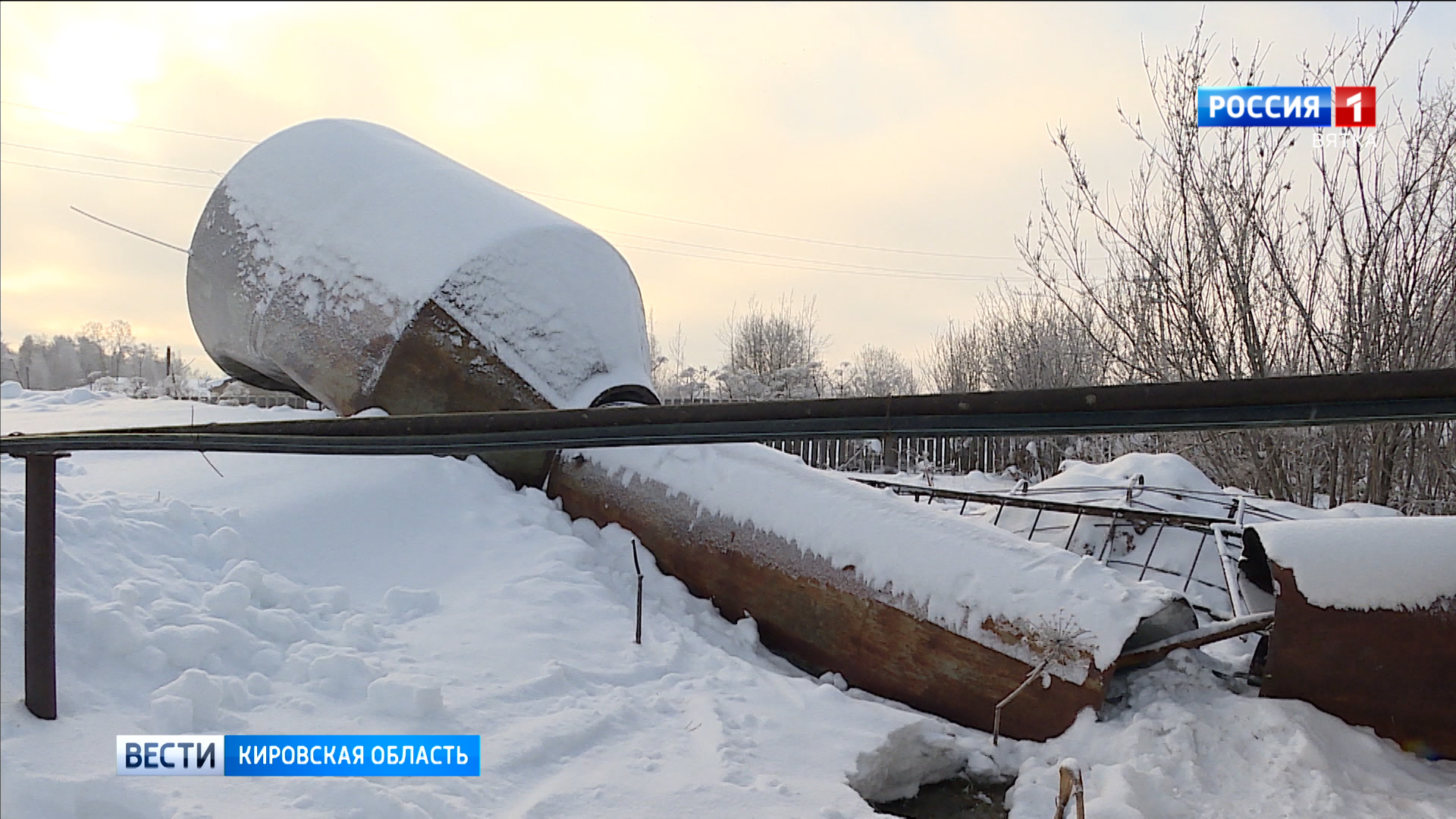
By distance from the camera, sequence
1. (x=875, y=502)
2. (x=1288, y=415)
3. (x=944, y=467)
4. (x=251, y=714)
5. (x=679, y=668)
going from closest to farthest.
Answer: (x=1288, y=415) < (x=251, y=714) < (x=679, y=668) < (x=875, y=502) < (x=944, y=467)

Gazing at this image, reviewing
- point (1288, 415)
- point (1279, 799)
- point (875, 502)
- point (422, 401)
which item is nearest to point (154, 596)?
point (422, 401)

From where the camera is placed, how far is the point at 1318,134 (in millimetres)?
6285

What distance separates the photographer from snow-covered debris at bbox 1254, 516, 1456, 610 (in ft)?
9.32

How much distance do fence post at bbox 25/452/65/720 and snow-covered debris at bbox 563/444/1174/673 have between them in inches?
107

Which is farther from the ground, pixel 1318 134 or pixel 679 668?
pixel 1318 134

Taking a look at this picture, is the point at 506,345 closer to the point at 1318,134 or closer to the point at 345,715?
the point at 345,715

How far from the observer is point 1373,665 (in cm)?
287

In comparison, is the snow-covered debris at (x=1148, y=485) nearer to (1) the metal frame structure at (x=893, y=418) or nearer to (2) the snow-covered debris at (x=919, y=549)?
(2) the snow-covered debris at (x=919, y=549)

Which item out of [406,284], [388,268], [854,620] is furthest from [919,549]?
[388,268]

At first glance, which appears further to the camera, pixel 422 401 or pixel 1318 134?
pixel 1318 134

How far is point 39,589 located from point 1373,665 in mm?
3748

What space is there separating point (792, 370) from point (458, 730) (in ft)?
62.8
